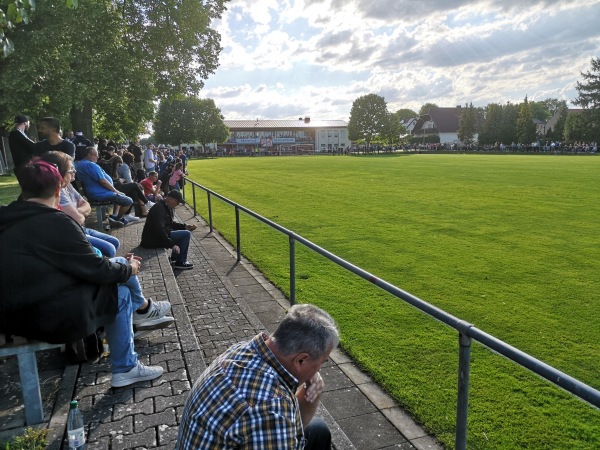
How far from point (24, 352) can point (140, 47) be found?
80.5ft

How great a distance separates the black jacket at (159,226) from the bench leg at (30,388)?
173 inches

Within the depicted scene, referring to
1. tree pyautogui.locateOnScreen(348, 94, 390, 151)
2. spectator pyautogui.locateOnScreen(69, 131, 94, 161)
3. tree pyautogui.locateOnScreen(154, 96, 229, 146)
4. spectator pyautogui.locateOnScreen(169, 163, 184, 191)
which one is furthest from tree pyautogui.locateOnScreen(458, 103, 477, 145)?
spectator pyautogui.locateOnScreen(69, 131, 94, 161)

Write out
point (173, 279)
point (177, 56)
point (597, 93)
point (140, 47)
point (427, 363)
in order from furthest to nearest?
point (597, 93)
point (177, 56)
point (140, 47)
point (173, 279)
point (427, 363)

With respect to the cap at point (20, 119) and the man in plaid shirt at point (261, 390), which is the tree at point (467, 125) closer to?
the cap at point (20, 119)

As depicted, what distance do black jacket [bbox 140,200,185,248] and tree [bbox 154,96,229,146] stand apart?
89.0m

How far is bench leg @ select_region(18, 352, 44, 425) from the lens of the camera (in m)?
2.98

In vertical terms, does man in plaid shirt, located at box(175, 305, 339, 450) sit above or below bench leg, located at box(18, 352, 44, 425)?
above

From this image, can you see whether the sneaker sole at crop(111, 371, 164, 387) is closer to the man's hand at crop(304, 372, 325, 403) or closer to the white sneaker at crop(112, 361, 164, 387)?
the white sneaker at crop(112, 361, 164, 387)

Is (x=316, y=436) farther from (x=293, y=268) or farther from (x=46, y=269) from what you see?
(x=293, y=268)

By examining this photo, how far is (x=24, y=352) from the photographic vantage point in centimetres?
294

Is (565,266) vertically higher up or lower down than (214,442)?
lower down

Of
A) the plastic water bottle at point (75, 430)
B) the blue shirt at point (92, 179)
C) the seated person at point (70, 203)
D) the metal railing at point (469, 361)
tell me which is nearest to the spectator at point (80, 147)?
the blue shirt at point (92, 179)

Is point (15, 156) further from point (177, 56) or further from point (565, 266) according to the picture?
point (177, 56)

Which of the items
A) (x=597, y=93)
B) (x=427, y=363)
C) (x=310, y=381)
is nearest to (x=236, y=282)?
(x=427, y=363)
